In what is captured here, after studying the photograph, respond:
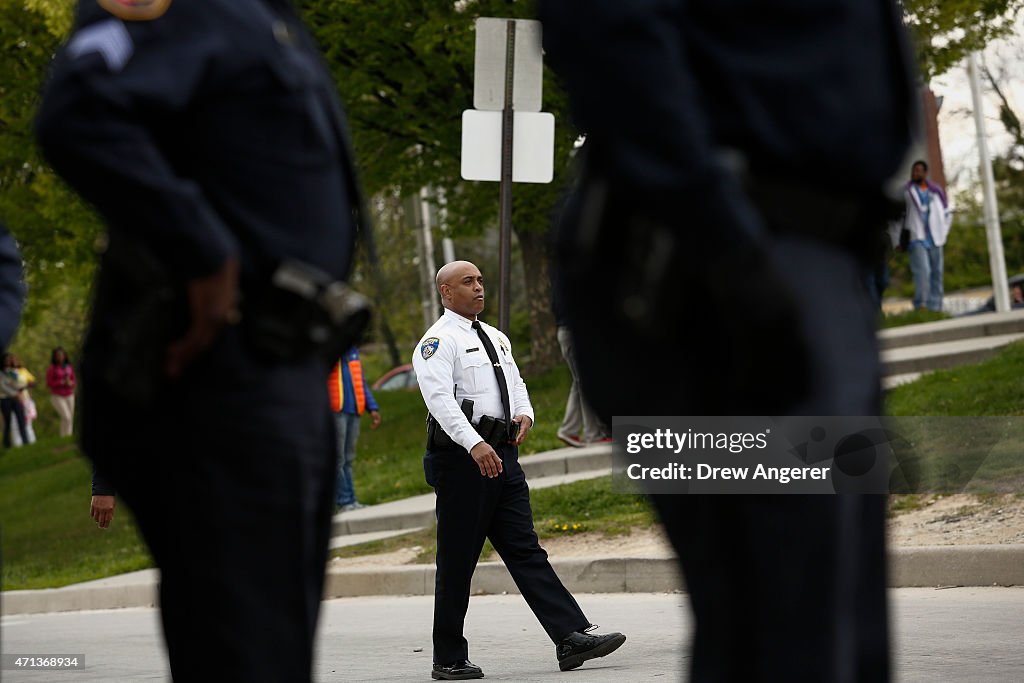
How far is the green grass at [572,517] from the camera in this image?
13.1 metres

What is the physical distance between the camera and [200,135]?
2973 mm

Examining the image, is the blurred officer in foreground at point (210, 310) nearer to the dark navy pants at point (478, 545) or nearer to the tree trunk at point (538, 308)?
the dark navy pants at point (478, 545)

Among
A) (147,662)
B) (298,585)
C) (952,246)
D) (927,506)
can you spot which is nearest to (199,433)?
(298,585)

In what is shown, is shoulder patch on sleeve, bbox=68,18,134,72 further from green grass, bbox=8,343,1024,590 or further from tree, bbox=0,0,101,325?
tree, bbox=0,0,101,325

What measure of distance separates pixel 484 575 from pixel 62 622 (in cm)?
363

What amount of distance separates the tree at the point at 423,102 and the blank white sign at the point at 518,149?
10191 mm

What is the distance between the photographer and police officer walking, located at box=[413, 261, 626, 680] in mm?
8250

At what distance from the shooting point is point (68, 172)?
115 inches

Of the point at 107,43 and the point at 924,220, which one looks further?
the point at 924,220

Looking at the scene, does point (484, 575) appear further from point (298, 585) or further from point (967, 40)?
point (967, 40)

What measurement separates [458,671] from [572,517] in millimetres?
5497
